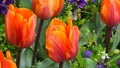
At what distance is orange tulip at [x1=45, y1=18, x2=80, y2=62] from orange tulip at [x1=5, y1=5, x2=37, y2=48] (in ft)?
0.28

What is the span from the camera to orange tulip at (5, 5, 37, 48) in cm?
145

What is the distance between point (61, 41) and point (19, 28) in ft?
0.54

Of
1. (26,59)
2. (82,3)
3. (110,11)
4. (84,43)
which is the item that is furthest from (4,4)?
(110,11)

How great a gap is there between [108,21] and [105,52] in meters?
0.20

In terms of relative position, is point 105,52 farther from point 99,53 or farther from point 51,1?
point 51,1

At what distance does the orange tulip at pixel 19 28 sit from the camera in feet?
4.74

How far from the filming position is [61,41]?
139 centimetres

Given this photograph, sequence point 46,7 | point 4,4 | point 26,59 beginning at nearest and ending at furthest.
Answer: point 46,7 < point 26,59 < point 4,4

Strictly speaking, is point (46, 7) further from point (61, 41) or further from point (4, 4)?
point (4, 4)

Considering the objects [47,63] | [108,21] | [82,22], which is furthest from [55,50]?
[82,22]

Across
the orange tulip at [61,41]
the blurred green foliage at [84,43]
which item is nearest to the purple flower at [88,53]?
the blurred green foliage at [84,43]

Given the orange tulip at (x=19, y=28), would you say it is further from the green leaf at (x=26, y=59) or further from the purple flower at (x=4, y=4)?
the purple flower at (x=4, y=4)

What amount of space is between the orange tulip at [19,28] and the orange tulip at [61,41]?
9 cm

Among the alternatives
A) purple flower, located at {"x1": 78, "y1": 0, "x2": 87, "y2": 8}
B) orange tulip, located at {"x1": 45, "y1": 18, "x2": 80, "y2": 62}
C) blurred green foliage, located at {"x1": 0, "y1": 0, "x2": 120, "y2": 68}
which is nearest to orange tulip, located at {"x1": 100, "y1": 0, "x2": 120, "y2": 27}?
blurred green foliage, located at {"x1": 0, "y1": 0, "x2": 120, "y2": 68}
